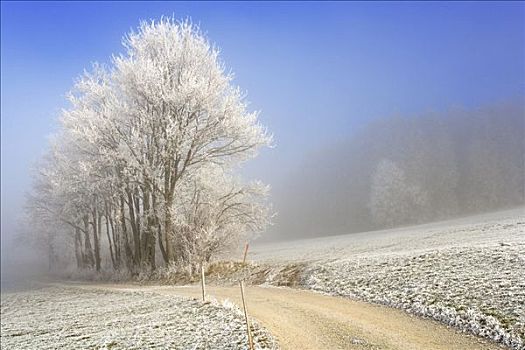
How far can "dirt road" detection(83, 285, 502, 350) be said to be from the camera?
11.3m

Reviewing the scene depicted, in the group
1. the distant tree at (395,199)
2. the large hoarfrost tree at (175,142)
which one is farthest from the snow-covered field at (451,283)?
the distant tree at (395,199)

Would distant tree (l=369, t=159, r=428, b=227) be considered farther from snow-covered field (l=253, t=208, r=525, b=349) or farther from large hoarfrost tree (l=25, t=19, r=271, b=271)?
snow-covered field (l=253, t=208, r=525, b=349)

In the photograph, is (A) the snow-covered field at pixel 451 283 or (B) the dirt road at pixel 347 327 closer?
(B) the dirt road at pixel 347 327

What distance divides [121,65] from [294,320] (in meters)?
24.3

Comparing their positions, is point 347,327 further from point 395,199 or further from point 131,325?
point 395,199

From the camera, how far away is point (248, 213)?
32312 mm

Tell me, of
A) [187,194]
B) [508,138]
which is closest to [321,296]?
[187,194]

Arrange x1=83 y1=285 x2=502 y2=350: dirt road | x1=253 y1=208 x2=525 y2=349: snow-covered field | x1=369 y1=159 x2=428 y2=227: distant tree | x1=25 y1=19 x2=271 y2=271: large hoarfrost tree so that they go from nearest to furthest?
x1=83 y1=285 x2=502 y2=350: dirt road
x1=253 y1=208 x2=525 y2=349: snow-covered field
x1=25 y1=19 x2=271 y2=271: large hoarfrost tree
x1=369 y1=159 x2=428 y2=227: distant tree

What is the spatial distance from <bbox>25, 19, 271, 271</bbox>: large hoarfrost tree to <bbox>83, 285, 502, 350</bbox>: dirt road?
14.8m

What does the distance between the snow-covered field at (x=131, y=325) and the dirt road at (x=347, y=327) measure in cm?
95

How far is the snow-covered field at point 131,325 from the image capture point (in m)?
12.8

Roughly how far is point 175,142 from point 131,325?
1565cm

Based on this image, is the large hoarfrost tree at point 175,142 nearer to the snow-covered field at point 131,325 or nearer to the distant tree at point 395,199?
the snow-covered field at point 131,325

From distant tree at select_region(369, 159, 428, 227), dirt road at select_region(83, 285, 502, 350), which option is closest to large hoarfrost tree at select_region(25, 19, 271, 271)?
dirt road at select_region(83, 285, 502, 350)
